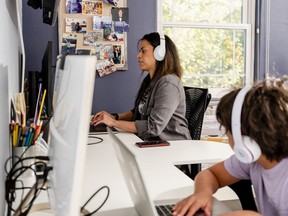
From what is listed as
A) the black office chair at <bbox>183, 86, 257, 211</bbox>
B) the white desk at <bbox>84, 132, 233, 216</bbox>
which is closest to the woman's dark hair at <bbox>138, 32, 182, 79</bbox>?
the black office chair at <bbox>183, 86, 257, 211</bbox>

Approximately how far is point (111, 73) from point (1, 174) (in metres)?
2.55

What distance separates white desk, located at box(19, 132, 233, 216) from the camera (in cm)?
111

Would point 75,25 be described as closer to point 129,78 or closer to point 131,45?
point 131,45

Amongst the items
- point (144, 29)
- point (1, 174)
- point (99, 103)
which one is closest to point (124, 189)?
point (1, 174)

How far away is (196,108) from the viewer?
2.30 metres

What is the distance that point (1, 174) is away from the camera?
80cm

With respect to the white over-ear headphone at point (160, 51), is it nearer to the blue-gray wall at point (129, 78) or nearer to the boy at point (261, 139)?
the blue-gray wall at point (129, 78)

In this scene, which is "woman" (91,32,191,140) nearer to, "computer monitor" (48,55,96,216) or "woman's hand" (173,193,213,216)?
"woman's hand" (173,193,213,216)

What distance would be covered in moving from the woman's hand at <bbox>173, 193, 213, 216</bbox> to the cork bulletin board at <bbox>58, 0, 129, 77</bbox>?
229 cm

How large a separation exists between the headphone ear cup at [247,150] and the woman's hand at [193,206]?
0.21 meters

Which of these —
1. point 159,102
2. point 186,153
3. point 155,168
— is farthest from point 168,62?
point 155,168

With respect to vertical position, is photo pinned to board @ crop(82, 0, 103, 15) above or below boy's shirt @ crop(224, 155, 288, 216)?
above

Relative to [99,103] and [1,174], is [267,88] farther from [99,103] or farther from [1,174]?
[99,103]

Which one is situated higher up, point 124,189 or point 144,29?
point 144,29
